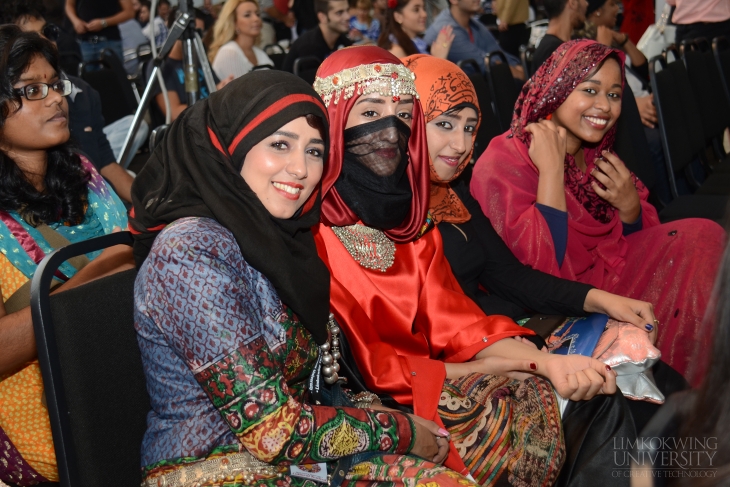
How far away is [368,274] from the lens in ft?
6.35

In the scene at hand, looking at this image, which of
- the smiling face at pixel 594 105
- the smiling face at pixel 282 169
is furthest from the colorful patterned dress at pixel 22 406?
the smiling face at pixel 594 105

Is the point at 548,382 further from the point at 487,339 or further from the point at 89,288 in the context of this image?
the point at 89,288

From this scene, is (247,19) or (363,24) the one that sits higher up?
(247,19)

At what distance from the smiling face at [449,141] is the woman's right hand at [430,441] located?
833 millimetres

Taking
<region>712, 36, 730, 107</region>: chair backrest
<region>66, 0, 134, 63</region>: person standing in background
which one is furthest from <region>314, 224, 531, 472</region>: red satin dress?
<region>66, 0, 134, 63</region>: person standing in background

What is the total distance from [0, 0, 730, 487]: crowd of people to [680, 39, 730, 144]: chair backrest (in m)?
1.71

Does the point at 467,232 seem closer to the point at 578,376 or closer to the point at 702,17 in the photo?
the point at 578,376

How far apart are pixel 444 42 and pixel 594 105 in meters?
3.11

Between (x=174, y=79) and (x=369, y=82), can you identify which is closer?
(x=369, y=82)

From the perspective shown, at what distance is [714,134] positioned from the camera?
4.18m

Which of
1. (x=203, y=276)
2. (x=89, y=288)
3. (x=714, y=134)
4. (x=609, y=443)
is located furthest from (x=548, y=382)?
(x=714, y=134)

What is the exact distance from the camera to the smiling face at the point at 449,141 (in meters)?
2.20

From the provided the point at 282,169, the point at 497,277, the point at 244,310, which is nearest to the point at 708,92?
the point at 497,277

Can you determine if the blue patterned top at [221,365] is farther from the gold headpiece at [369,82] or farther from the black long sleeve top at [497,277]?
the black long sleeve top at [497,277]
